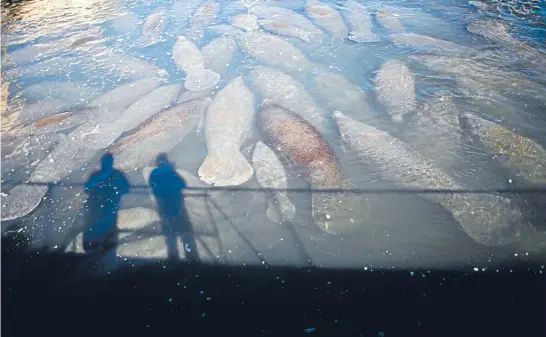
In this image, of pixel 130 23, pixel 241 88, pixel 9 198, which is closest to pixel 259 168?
pixel 241 88

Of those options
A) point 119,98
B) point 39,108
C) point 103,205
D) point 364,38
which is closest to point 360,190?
point 103,205

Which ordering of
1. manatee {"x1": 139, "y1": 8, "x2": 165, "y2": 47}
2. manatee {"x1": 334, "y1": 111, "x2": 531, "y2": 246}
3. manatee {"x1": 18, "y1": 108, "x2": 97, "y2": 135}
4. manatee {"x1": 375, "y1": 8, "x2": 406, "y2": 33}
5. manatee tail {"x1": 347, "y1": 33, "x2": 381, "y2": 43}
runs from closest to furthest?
manatee {"x1": 334, "y1": 111, "x2": 531, "y2": 246} → manatee {"x1": 18, "y1": 108, "x2": 97, "y2": 135} → manatee tail {"x1": 347, "y1": 33, "x2": 381, "y2": 43} → manatee {"x1": 375, "y1": 8, "x2": 406, "y2": 33} → manatee {"x1": 139, "y1": 8, "x2": 165, "y2": 47}

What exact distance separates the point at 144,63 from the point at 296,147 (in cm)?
657

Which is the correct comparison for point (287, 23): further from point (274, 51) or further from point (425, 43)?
point (425, 43)

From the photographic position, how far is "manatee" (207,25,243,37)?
11138mm

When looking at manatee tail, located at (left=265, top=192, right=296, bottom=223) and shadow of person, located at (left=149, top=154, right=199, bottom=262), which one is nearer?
shadow of person, located at (left=149, top=154, right=199, bottom=262)

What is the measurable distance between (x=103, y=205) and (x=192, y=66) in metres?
5.20

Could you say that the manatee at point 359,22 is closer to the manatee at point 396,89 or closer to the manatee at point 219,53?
the manatee at point 396,89

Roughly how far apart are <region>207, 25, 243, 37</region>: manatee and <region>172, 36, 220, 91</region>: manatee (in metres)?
1.25

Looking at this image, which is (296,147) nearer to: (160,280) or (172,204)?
(172,204)

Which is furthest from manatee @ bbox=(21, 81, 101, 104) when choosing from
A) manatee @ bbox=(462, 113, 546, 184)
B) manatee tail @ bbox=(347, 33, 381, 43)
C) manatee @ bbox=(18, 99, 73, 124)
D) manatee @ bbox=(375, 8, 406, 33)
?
manatee @ bbox=(375, 8, 406, 33)

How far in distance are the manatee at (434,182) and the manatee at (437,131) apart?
0.97 feet

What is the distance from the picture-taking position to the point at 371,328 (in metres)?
3.85

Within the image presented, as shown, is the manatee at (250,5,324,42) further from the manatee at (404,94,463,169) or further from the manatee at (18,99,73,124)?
the manatee at (18,99,73,124)
